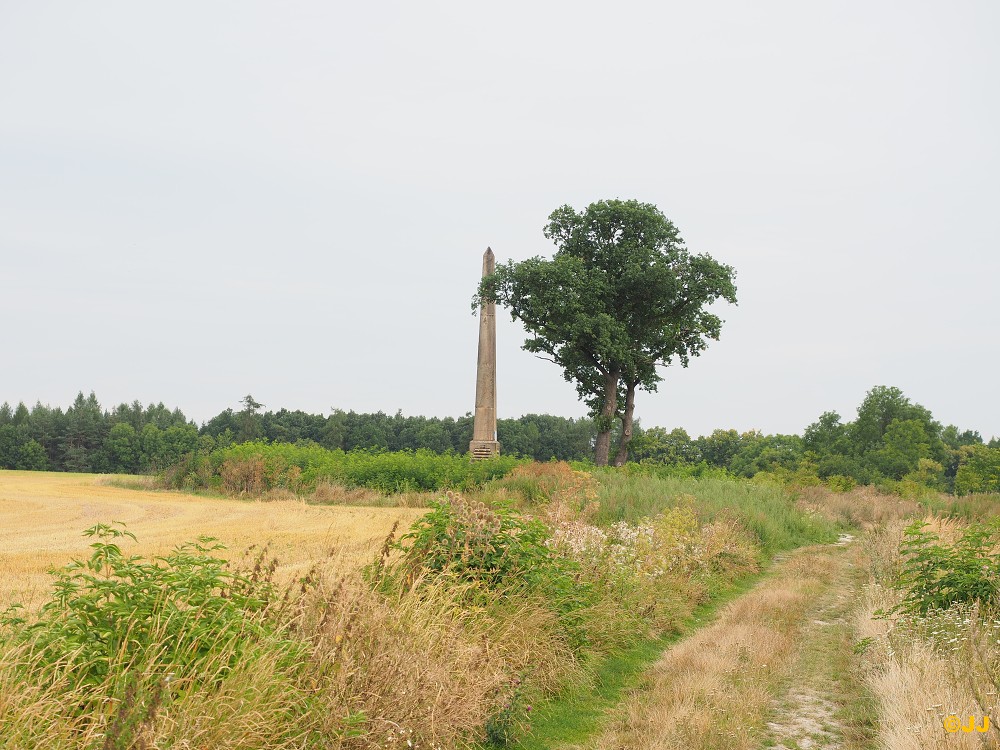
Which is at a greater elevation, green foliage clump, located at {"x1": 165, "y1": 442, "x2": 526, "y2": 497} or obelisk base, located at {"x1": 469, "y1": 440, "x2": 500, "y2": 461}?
obelisk base, located at {"x1": 469, "y1": 440, "x2": 500, "y2": 461}

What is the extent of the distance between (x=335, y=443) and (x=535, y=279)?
5361 cm

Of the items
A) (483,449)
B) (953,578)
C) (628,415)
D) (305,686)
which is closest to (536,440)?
(628,415)

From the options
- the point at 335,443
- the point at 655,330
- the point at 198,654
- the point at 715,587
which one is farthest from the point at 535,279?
the point at 335,443

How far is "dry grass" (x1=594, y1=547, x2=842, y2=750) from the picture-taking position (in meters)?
5.75

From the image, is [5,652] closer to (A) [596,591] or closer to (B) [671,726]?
(B) [671,726]

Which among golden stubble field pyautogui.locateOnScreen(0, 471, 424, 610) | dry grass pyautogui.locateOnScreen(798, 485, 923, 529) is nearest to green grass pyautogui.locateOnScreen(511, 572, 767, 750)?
golden stubble field pyautogui.locateOnScreen(0, 471, 424, 610)

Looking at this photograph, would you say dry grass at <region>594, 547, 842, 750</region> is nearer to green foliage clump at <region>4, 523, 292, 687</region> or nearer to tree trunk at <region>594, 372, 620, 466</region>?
green foliage clump at <region>4, 523, 292, 687</region>

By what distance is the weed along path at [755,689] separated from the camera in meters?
5.83

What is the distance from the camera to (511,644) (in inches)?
267

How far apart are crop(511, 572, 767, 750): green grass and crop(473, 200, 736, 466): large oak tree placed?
22456mm

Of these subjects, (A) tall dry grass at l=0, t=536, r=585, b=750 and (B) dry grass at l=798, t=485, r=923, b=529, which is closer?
(A) tall dry grass at l=0, t=536, r=585, b=750

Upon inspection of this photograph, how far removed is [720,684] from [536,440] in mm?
82558

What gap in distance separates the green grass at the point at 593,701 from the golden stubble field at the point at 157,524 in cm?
201

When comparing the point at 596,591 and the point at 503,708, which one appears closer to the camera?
the point at 503,708
